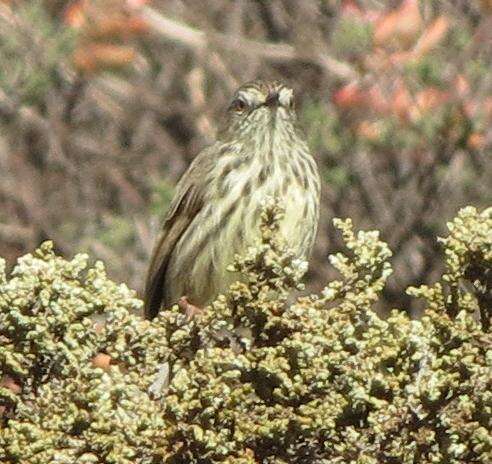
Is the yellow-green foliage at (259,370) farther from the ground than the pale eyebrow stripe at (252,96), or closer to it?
closer to it

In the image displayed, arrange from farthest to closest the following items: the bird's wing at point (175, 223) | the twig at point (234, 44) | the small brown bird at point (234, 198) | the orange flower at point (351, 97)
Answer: the twig at point (234, 44) → the orange flower at point (351, 97) → the bird's wing at point (175, 223) → the small brown bird at point (234, 198)

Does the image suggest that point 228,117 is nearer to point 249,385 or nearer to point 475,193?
point 475,193

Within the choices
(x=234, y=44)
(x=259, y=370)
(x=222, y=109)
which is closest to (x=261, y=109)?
(x=234, y=44)

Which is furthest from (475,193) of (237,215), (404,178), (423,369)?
(423,369)

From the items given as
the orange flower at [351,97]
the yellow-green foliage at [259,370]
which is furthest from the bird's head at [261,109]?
the yellow-green foliage at [259,370]

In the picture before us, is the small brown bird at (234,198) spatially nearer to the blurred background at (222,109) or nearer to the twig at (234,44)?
the blurred background at (222,109)

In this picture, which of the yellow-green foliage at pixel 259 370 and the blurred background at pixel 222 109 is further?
the blurred background at pixel 222 109

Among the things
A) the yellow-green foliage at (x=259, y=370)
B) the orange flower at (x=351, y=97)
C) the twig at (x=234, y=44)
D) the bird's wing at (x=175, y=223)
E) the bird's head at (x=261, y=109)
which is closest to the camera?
the yellow-green foliage at (x=259, y=370)
